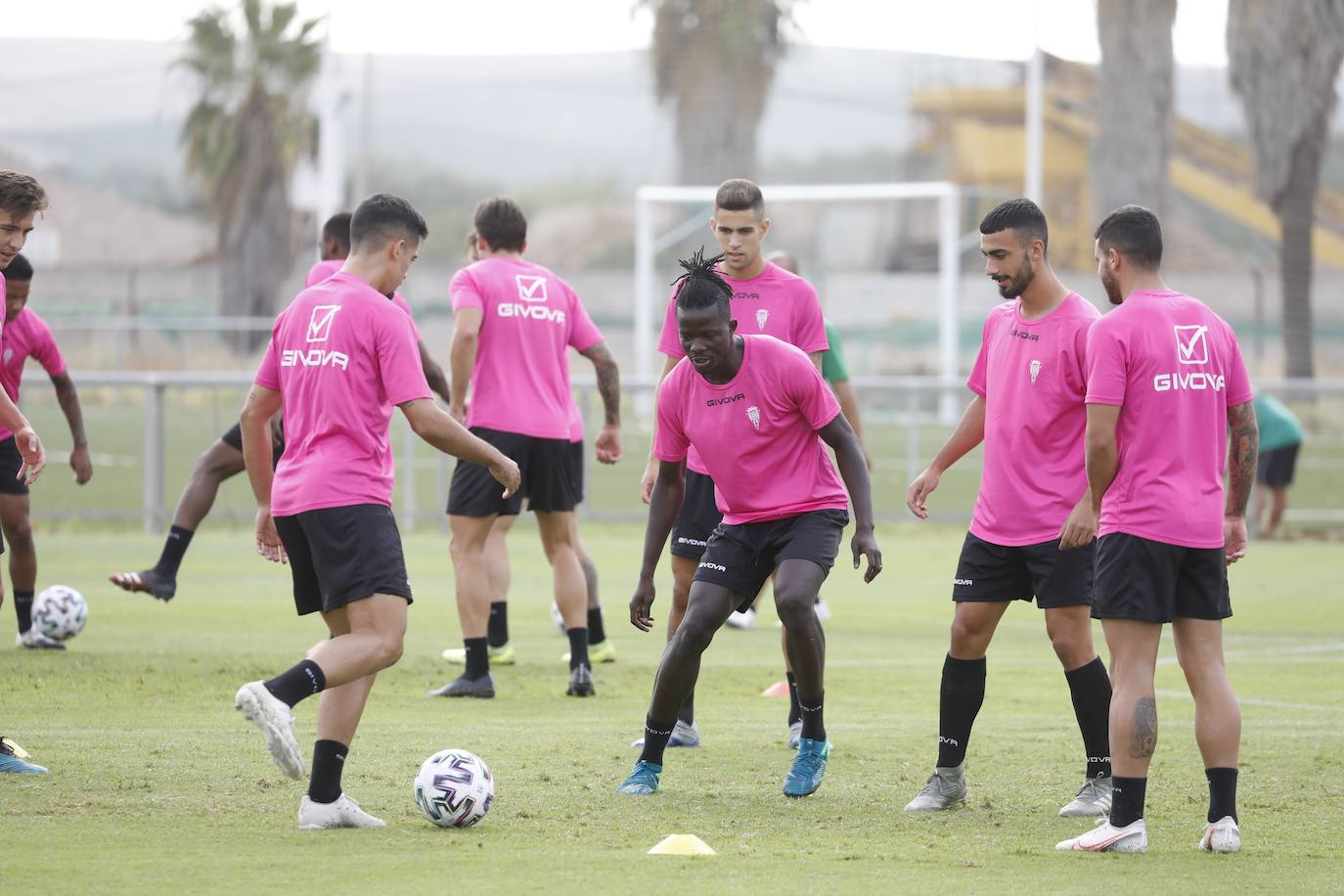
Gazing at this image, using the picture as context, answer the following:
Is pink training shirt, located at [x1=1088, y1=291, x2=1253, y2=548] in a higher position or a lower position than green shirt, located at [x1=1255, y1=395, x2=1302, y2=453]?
higher

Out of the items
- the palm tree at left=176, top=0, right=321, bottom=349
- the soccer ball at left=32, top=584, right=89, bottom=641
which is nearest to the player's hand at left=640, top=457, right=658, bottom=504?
the soccer ball at left=32, top=584, right=89, bottom=641

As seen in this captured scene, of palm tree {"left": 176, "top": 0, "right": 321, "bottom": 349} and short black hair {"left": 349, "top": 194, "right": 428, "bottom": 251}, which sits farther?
palm tree {"left": 176, "top": 0, "right": 321, "bottom": 349}

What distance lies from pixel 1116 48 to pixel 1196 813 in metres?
29.7

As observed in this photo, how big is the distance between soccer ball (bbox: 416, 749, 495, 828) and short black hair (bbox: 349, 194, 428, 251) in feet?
6.12

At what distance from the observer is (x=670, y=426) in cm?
741

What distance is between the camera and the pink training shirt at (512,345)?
10.1 metres

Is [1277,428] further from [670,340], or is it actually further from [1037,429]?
[1037,429]

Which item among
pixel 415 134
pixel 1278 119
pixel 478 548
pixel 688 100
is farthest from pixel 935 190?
pixel 415 134

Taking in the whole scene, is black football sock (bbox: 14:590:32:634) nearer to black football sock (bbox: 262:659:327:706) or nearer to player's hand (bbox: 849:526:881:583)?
black football sock (bbox: 262:659:327:706)

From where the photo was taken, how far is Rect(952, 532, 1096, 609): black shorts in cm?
693

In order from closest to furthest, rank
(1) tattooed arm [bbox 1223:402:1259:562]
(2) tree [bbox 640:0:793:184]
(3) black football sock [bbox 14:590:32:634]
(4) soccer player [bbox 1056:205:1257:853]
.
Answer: (4) soccer player [bbox 1056:205:1257:853] < (1) tattooed arm [bbox 1223:402:1259:562] < (3) black football sock [bbox 14:590:32:634] < (2) tree [bbox 640:0:793:184]

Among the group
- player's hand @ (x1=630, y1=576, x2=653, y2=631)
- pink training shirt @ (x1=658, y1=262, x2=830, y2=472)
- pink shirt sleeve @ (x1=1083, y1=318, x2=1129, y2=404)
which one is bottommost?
player's hand @ (x1=630, y1=576, x2=653, y2=631)

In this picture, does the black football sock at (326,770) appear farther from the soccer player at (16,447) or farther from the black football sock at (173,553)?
the soccer player at (16,447)

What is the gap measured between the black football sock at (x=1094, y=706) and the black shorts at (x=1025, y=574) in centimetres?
33
